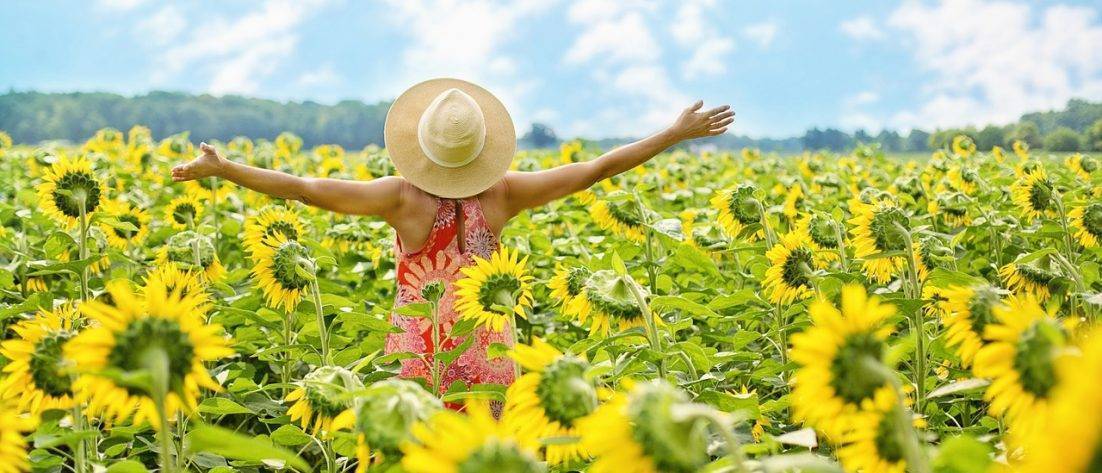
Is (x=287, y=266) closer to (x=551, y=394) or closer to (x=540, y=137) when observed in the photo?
(x=551, y=394)

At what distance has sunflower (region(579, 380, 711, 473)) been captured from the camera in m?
1.13

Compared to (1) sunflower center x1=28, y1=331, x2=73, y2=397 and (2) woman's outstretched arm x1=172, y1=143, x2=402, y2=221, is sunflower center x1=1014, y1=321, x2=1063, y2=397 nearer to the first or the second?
(1) sunflower center x1=28, y1=331, x2=73, y2=397

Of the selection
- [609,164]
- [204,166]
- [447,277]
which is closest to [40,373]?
[204,166]

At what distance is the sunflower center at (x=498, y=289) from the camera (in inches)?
83.5

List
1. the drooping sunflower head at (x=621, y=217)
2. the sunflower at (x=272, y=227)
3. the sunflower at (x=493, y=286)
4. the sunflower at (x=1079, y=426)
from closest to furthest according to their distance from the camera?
the sunflower at (x=1079, y=426), the sunflower at (x=493, y=286), the sunflower at (x=272, y=227), the drooping sunflower head at (x=621, y=217)

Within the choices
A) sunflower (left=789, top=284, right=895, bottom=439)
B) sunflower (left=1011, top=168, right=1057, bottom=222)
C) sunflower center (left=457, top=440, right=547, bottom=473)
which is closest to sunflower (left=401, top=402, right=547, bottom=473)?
sunflower center (left=457, top=440, right=547, bottom=473)

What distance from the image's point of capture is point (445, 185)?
10.4 ft

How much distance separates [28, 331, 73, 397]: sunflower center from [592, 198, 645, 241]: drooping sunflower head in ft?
8.21

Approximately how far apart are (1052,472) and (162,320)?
3.57ft

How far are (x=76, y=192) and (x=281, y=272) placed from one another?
2.92 feet

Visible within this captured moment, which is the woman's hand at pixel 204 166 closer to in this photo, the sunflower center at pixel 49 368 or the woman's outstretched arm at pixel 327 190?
the woman's outstretched arm at pixel 327 190

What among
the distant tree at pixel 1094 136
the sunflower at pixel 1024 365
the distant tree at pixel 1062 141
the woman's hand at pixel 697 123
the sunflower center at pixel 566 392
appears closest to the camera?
the sunflower at pixel 1024 365

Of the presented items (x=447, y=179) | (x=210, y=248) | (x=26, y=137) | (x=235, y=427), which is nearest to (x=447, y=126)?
(x=447, y=179)

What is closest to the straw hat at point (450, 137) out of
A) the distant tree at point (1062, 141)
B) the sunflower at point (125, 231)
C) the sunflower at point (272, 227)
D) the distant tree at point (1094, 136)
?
the sunflower at point (272, 227)
